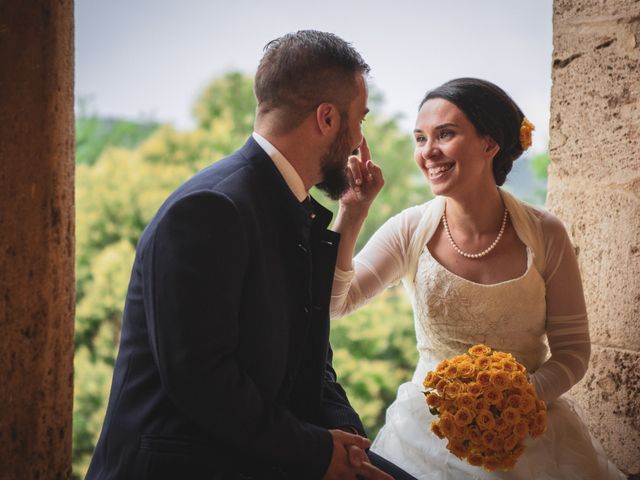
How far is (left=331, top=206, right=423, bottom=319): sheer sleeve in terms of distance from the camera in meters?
2.45

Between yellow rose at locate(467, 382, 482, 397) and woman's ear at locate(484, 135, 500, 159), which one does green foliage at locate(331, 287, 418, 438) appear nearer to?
woman's ear at locate(484, 135, 500, 159)

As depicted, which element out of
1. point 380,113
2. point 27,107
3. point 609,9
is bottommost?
point 27,107

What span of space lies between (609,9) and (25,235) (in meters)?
2.19

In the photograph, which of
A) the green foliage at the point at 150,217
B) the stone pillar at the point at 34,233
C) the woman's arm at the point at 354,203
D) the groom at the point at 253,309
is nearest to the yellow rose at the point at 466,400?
the groom at the point at 253,309

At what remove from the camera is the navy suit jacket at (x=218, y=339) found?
1.46 metres

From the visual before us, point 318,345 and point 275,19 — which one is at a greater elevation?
point 275,19

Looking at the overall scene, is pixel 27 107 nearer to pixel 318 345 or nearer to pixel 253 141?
pixel 253 141

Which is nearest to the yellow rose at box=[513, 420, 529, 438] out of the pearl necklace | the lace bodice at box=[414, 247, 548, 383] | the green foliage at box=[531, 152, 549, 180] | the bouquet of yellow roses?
the bouquet of yellow roses

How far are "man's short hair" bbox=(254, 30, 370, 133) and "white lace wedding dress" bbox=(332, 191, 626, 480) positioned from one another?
668 mm

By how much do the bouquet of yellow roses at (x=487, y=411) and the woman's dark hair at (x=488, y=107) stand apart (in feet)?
2.92

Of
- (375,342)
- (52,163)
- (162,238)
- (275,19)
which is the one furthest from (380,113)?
(162,238)

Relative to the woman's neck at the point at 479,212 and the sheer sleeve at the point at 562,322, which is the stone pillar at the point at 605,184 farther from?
the woman's neck at the point at 479,212

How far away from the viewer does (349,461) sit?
167 centimetres

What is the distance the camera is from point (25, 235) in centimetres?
192
